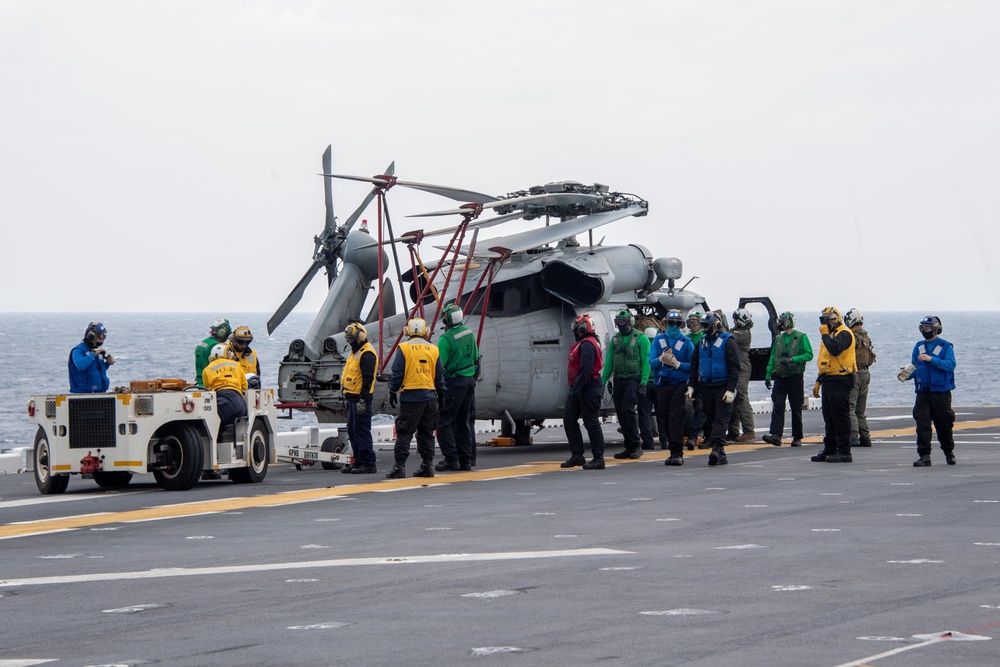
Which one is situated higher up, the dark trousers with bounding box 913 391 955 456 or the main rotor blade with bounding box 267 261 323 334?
the main rotor blade with bounding box 267 261 323 334

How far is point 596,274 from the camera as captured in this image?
21.4m

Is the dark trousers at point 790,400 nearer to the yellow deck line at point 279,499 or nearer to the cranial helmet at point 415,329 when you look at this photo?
the yellow deck line at point 279,499

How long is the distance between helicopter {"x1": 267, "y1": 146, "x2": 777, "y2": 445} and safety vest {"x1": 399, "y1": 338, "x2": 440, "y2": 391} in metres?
2.33

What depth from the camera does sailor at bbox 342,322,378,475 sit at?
17062 mm

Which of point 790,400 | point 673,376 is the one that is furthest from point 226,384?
point 790,400

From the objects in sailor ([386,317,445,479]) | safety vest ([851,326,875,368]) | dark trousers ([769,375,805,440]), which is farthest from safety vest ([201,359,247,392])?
safety vest ([851,326,875,368])

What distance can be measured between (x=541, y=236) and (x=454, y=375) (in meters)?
3.88

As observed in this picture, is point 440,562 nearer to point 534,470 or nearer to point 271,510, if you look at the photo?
point 271,510

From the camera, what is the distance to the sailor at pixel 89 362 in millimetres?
16766

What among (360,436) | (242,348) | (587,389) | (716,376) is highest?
(242,348)

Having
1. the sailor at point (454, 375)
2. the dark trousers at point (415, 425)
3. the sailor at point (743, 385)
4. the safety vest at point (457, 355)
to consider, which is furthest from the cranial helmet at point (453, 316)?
the sailor at point (743, 385)

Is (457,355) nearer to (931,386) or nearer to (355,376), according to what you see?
(355,376)

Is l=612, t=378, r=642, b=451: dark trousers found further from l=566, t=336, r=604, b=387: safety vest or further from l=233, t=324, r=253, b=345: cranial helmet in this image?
l=233, t=324, r=253, b=345: cranial helmet

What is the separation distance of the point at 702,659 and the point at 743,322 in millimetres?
A: 15992
